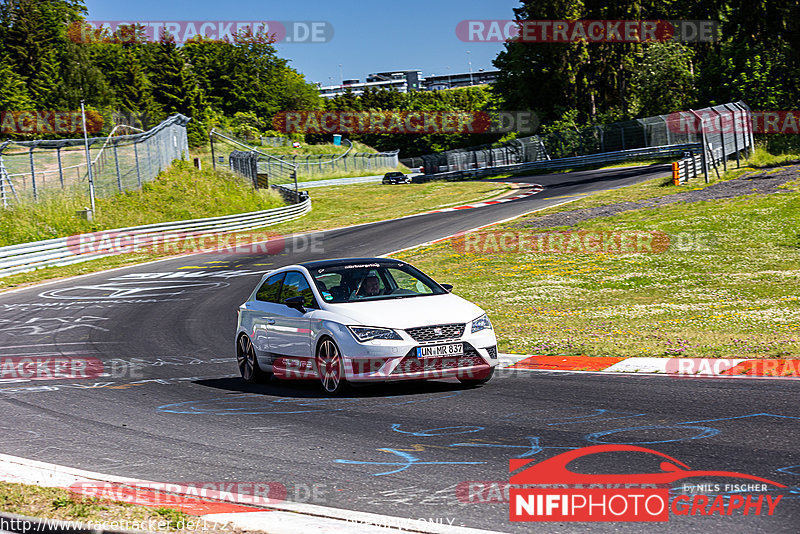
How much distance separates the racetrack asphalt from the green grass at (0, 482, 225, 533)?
32.7 inches

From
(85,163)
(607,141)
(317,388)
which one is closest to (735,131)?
(607,141)

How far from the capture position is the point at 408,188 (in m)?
62.6

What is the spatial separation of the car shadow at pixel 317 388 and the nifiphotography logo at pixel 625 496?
3.76 metres

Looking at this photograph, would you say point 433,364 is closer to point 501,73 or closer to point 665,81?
point 665,81

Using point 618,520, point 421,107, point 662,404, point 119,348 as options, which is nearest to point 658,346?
point 662,404

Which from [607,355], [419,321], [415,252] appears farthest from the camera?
[415,252]

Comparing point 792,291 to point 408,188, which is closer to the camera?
point 792,291

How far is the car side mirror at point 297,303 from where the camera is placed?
1012 cm

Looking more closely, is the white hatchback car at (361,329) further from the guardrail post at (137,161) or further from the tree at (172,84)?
the tree at (172,84)

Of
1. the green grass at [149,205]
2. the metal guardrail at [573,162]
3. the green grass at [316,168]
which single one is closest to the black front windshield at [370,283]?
the green grass at [149,205]

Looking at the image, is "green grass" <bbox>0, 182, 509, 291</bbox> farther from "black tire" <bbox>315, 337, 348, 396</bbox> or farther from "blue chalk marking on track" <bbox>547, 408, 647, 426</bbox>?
"blue chalk marking on track" <bbox>547, 408, 647, 426</bbox>

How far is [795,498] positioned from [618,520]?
1.10m

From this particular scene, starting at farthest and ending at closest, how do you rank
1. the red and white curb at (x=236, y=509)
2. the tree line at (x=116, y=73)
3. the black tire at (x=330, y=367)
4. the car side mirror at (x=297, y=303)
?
the tree line at (x=116, y=73), the car side mirror at (x=297, y=303), the black tire at (x=330, y=367), the red and white curb at (x=236, y=509)

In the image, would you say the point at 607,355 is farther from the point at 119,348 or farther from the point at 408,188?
the point at 408,188
